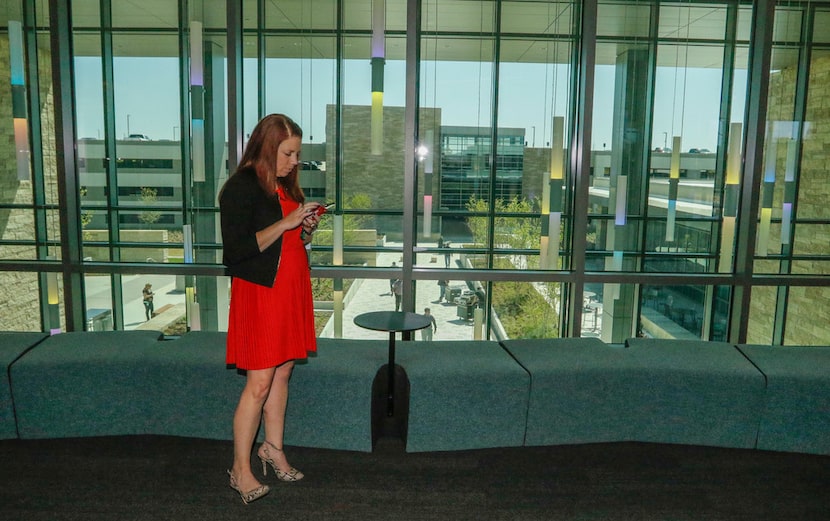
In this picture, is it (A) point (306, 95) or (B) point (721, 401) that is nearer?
(B) point (721, 401)

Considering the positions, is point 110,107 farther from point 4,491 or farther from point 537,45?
point 4,491

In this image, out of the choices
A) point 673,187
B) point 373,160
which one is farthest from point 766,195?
point 373,160

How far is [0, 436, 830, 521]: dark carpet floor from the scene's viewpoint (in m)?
2.66

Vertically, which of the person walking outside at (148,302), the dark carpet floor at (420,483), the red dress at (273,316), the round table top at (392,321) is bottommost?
the person walking outside at (148,302)

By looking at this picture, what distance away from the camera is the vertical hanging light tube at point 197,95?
504 cm

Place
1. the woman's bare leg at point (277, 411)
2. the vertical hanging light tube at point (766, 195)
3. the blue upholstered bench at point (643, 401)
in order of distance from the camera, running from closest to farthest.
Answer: the woman's bare leg at point (277, 411) → the blue upholstered bench at point (643, 401) → the vertical hanging light tube at point (766, 195)

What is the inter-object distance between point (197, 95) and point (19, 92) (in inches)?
55.0

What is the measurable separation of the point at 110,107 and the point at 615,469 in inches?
327

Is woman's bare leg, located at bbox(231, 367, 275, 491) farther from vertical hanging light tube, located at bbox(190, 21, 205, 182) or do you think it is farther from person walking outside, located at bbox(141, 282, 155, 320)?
person walking outside, located at bbox(141, 282, 155, 320)

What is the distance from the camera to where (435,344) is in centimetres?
381

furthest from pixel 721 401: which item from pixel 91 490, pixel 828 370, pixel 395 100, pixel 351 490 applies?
pixel 395 100

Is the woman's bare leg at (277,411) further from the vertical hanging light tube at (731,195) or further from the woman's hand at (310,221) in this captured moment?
the vertical hanging light tube at (731,195)

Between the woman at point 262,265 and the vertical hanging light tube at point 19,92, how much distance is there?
3.57 meters

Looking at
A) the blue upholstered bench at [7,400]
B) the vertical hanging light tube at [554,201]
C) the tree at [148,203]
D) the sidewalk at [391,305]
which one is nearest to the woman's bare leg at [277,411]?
the blue upholstered bench at [7,400]
